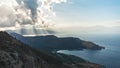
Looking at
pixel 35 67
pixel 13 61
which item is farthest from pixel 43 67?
pixel 13 61

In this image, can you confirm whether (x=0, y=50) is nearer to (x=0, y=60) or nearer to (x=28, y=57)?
(x=0, y=60)

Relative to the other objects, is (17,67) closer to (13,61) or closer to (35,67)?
(13,61)

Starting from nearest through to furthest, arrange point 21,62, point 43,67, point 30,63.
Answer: point 21,62
point 30,63
point 43,67

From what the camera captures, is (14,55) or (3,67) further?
(14,55)

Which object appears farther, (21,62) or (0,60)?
(21,62)

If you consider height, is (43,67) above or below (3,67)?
below

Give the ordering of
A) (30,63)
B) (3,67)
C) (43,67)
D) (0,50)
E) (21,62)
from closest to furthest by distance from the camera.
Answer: (3,67) → (0,50) → (21,62) → (30,63) → (43,67)

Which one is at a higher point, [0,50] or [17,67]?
[0,50]

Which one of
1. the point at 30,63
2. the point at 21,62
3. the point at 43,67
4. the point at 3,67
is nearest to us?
the point at 3,67

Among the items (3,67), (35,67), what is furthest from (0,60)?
(35,67)

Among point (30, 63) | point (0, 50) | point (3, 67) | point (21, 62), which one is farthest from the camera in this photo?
point (30, 63)
